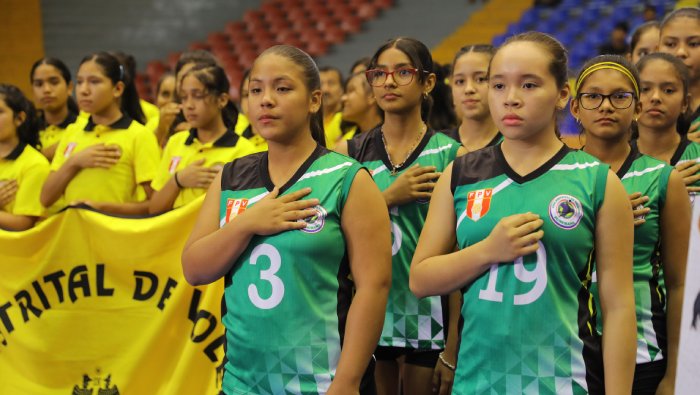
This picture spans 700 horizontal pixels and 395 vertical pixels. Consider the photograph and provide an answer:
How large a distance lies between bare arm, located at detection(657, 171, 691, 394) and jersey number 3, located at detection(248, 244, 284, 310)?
1.27m

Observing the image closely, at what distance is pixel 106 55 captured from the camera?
17.6 ft

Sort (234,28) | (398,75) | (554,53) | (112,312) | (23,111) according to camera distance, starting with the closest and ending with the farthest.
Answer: (554,53), (398,75), (112,312), (23,111), (234,28)

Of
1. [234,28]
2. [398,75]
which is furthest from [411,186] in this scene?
[234,28]

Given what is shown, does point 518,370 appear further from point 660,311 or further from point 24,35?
point 24,35

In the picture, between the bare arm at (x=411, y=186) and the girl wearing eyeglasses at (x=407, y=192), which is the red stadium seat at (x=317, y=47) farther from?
the bare arm at (x=411, y=186)

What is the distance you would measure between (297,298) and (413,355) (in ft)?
3.59

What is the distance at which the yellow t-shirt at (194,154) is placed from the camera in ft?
15.4

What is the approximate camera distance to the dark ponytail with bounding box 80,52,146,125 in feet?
17.5

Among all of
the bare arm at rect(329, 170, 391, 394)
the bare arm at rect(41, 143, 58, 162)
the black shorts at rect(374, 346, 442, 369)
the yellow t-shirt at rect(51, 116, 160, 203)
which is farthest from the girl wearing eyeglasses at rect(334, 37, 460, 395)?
the bare arm at rect(41, 143, 58, 162)

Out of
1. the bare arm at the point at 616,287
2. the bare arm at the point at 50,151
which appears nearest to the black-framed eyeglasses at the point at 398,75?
the bare arm at the point at 616,287

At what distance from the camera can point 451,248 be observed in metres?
2.62

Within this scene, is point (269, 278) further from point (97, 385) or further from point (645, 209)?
point (97, 385)

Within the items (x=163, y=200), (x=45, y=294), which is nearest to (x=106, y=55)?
(x=163, y=200)

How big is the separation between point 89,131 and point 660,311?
3399mm
